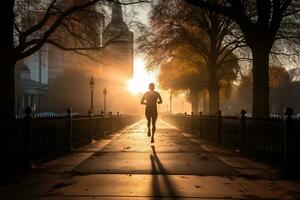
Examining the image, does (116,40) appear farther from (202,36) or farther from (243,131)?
(202,36)

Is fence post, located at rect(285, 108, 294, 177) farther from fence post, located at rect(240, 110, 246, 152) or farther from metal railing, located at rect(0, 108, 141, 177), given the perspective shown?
metal railing, located at rect(0, 108, 141, 177)

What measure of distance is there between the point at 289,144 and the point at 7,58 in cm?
1083

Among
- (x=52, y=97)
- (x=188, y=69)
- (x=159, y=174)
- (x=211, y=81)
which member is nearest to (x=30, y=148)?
(x=159, y=174)

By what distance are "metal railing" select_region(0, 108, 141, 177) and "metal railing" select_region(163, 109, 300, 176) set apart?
200 inches

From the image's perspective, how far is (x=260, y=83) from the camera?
67.9 ft

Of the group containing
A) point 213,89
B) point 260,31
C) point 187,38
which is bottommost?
point 213,89

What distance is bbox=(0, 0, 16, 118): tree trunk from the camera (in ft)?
56.0

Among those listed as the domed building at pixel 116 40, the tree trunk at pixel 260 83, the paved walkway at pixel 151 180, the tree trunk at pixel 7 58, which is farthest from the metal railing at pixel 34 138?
the tree trunk at pixel 260 83

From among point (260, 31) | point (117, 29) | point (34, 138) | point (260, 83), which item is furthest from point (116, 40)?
point (34, 138)

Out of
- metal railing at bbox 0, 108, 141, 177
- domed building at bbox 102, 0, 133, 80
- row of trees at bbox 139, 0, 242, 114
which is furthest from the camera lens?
row of trees at bbox 139, 0, 242, 114

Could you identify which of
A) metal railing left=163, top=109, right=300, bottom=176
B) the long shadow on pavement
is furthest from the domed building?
the long shadow on pavement

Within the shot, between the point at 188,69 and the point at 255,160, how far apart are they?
27.8 metres

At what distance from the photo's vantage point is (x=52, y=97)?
100688 mm

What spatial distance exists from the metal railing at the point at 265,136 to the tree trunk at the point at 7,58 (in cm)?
715
